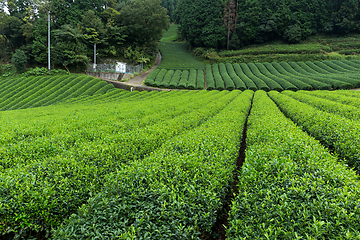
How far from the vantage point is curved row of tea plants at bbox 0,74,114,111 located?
73.8 ft

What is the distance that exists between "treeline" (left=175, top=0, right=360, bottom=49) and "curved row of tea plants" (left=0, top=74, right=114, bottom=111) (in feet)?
130

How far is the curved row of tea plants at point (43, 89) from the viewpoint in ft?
73.8

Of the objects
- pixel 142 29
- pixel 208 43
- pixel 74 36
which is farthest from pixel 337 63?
pixel 74 36

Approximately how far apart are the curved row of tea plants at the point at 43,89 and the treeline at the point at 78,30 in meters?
7.52

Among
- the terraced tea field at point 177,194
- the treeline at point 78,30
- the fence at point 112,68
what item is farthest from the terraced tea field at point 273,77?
the terraced tea field at point 177,194

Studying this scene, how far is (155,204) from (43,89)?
98.5 ft

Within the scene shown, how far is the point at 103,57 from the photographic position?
4147 cm

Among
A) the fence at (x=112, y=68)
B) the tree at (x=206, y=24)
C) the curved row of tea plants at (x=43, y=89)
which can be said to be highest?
the tree at (x=206, y=24)

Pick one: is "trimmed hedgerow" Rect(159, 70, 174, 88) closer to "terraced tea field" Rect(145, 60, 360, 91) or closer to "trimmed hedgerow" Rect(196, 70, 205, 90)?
"terraced tea field" Rect(145, 60, 360, 91)

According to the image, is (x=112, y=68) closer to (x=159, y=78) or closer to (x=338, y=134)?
(x=159, y=78)

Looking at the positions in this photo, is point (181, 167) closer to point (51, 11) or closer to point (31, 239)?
point (31, 239)

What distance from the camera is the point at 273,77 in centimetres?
3391

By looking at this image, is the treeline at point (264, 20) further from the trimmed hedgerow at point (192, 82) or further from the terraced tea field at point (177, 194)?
the terraced tea field at point (177, 194)

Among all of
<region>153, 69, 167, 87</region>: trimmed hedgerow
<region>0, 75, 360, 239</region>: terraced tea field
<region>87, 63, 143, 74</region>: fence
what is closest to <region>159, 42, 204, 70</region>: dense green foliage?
<region>153, 69, 167, 87</region>: trimmed hedgerow
